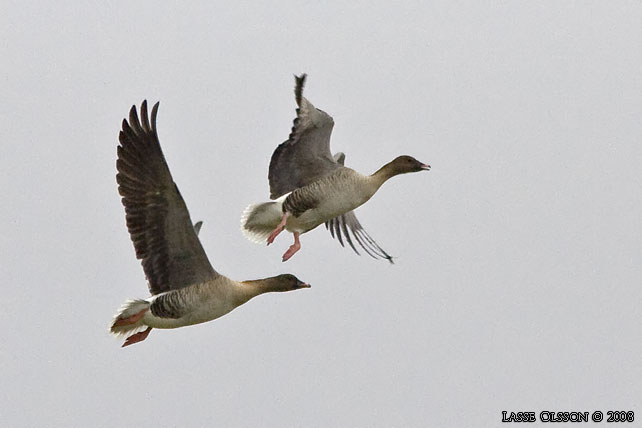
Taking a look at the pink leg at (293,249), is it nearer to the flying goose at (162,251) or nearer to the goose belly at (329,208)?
the goose belly at (329,208)

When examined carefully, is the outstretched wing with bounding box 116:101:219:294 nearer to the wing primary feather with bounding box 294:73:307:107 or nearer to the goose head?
the wing primary feather with bounding box 294:73:307:107

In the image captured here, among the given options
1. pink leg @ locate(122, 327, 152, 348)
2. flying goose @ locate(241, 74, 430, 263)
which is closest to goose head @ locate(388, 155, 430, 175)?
flying goose @ locate(241, 74, 430, 263)

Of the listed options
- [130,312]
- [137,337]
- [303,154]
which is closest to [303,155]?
[303,154]

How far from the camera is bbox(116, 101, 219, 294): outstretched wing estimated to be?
39.2 ft

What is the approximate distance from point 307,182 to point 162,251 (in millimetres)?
2672

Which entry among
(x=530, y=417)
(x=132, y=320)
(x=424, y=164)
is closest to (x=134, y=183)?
(x=132, y=320)

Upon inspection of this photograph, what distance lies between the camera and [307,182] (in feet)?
47.4

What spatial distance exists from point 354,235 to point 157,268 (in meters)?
4.37

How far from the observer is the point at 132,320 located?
12.3 metres

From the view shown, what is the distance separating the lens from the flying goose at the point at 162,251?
39.3ft

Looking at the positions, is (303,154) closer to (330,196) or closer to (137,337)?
(330,196)

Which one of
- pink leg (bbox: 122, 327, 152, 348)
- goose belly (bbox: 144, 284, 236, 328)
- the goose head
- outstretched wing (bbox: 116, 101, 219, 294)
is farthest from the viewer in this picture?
the goose head

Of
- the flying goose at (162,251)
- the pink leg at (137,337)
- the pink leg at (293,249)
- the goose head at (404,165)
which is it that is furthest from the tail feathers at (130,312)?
the goose head at (404,165)

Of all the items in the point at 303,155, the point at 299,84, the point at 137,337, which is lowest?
the point at 137,337
